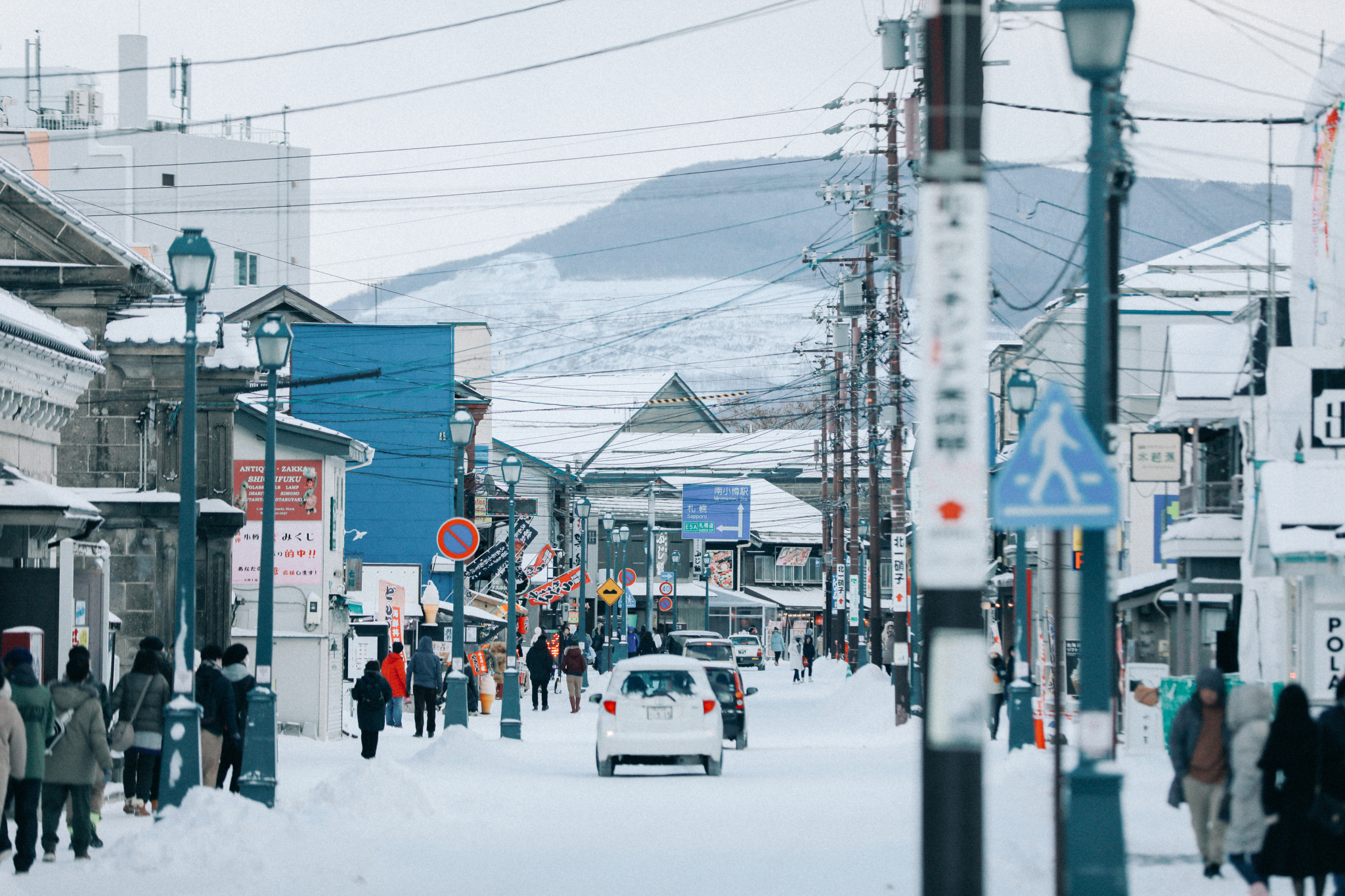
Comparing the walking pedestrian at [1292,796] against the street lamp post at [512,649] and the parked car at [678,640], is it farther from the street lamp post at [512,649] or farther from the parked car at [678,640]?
the parked car at [678,640]

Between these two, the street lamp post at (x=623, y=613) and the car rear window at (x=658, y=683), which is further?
the street lamp post at (x=623, y=613)

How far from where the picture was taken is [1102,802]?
9734mm

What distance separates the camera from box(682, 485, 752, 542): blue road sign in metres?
75.5

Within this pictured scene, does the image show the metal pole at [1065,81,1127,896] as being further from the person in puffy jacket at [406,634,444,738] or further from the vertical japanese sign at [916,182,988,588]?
the person in puffy jacket at [406,634,444,738]

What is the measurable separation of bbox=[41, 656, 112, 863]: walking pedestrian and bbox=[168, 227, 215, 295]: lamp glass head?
4302 millimetres

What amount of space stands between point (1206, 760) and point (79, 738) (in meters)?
9.24

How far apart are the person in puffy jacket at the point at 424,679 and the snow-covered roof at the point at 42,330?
29.4 feet

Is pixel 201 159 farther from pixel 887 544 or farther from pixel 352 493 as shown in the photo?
pixel 887 544

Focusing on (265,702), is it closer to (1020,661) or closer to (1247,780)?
(1247,780)

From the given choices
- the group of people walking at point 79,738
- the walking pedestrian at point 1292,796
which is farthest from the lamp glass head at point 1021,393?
the walking pedestrian at point 1292,796

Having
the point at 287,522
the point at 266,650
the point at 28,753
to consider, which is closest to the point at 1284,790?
the point at 28,753

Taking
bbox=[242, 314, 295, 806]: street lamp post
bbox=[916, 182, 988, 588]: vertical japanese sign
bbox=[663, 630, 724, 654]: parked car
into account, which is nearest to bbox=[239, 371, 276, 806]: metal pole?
bbox=[242, 314, 295, 806]: street lamp post

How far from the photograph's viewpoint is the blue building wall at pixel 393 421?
6650cm

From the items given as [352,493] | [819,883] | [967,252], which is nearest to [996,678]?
[819,883]
